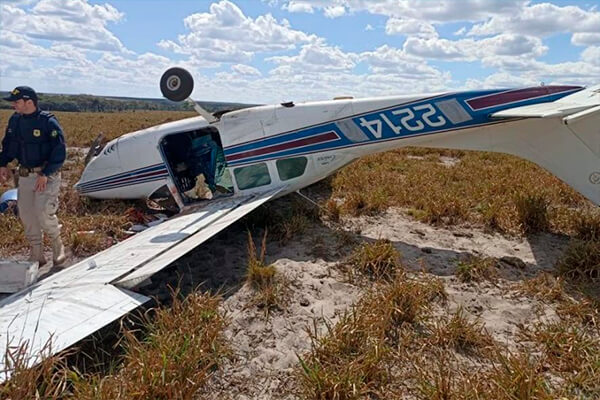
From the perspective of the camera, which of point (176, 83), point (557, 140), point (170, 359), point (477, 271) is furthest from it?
point (176, 83)

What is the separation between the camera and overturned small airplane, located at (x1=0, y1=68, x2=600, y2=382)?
5043 mm

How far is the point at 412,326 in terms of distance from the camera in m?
4.05

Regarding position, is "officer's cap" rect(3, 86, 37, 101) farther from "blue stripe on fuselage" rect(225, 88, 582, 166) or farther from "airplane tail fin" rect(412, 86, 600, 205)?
"airplane tail fin" rect(412, 86, 600, 205)

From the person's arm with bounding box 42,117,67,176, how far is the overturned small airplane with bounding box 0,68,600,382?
49.9 inches

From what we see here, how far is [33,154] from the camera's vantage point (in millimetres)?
5285

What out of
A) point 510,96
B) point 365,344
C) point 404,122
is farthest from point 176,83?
point 365,344

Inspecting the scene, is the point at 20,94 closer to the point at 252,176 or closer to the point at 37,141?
the point at 37,141

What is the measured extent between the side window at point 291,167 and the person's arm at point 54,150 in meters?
3.14

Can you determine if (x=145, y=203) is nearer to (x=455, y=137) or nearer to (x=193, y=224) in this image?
(x=193, y=224)

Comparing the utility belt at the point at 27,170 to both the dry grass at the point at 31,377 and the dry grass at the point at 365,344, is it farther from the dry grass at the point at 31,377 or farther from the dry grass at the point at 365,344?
the dry grass at the point at 365,344

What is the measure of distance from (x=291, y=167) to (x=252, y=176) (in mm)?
689

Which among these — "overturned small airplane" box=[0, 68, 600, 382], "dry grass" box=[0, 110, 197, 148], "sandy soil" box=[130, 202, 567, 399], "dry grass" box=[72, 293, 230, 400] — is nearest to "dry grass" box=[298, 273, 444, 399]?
"sandy soil" box=[130, 202, 567, 399]

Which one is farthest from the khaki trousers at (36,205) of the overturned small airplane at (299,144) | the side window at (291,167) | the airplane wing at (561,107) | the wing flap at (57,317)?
the airplane wing at (561,107)

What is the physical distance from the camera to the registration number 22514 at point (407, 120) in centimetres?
634
